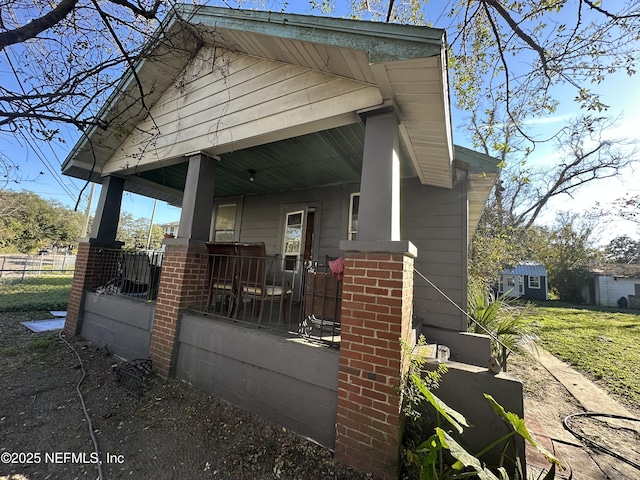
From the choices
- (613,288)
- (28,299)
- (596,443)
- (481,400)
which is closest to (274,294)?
(481,400)

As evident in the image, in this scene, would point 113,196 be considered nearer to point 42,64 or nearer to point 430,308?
point 42,64

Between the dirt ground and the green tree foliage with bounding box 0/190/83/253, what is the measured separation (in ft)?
69.9

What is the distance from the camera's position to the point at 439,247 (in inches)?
175

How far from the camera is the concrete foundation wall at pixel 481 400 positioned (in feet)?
6.99

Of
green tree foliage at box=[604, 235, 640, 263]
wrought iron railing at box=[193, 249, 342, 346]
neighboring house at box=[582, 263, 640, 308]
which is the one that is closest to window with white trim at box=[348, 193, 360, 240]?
wrought iron railing at box=[193, 249, 342, 346]

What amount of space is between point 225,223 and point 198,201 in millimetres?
3878

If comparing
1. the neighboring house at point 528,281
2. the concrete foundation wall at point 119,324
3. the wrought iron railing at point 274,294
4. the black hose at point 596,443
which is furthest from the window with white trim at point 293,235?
the neighboring house at point 528,281

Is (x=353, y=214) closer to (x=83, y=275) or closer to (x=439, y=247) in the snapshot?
(x=439, y=247)

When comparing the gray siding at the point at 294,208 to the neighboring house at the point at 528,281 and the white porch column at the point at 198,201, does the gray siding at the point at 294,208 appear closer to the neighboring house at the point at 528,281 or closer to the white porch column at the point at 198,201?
the white porch column at the point at 198,201

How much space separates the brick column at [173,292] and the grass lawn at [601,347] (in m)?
6.66

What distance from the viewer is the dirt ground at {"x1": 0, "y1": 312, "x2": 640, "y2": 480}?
2.14m

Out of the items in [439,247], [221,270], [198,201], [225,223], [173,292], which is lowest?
[173,292]

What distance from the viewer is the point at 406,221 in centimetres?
475

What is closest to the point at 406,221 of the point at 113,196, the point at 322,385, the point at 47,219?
the point at 322,385
